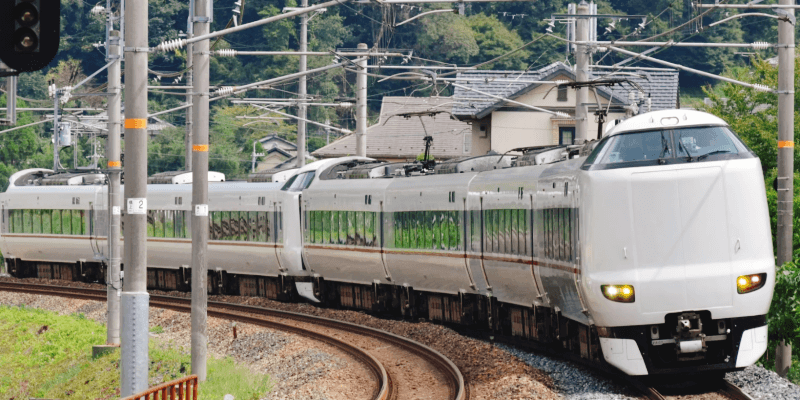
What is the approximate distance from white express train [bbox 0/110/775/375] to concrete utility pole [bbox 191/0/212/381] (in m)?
3.46

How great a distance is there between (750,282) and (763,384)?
1187 mm

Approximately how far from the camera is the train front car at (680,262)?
13617 mm

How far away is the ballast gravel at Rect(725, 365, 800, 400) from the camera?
43.9 ft

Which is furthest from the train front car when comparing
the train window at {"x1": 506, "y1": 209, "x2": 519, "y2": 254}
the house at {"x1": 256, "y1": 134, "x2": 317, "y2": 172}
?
the house at {"x1": 256, "y1": 134, "x2": 317, "y2": 172}

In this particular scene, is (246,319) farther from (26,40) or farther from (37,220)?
(26,40)

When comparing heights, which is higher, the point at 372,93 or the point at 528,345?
the point at 372,93

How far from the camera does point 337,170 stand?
28078 mm

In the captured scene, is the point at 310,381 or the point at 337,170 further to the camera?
the point at 337,170

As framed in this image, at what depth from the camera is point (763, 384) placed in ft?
45.9

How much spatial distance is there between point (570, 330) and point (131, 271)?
20.8 feet

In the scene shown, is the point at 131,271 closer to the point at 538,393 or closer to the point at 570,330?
the point at 538,393

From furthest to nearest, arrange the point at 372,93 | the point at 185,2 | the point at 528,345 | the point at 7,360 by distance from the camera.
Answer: the point at 372,93 < the point at 185,2 < the point at 7,360 < the point at 528,345

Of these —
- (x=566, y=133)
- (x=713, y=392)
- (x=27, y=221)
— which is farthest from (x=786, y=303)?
(x=566, y=133)

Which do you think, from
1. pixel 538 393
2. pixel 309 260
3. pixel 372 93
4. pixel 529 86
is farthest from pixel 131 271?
pixel 372 93
